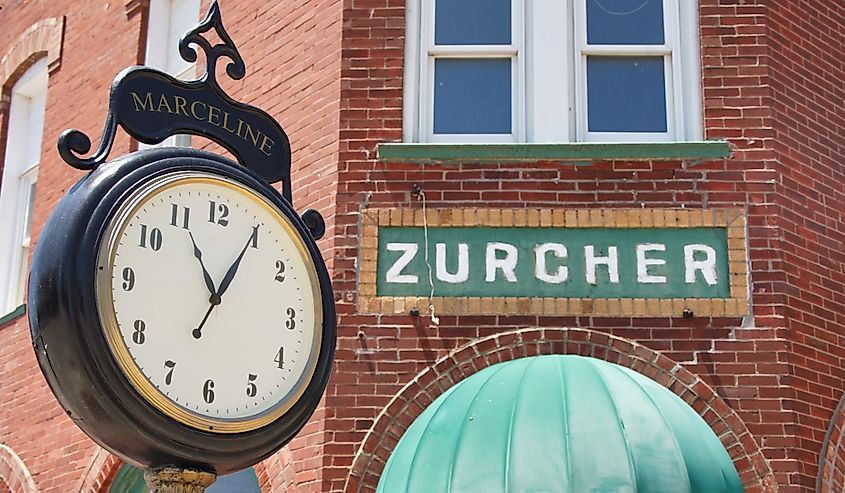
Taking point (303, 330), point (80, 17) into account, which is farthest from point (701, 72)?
point (80, 17)

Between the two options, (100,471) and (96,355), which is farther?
(100,471)

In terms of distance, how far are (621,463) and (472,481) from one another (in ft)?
2.52

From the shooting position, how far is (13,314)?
10945mm

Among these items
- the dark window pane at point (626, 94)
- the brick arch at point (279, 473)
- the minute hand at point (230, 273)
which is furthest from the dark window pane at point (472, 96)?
the minute hand at point (230, 273)

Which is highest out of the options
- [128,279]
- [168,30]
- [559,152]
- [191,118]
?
[168,30]

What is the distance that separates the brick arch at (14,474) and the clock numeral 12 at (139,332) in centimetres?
663

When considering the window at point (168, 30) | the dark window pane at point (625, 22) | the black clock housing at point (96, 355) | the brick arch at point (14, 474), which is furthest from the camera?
the window at point (168, 30)

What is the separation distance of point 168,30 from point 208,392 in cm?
724

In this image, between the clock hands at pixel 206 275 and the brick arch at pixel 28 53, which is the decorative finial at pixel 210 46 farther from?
the brick arch at pixel 28 53

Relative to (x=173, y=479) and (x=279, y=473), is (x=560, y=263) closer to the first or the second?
(x=279, y=473)

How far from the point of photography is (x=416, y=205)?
817 cm

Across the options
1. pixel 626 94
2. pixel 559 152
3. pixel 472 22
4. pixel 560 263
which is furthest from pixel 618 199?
pixel 472 22

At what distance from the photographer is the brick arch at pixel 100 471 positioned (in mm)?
9195

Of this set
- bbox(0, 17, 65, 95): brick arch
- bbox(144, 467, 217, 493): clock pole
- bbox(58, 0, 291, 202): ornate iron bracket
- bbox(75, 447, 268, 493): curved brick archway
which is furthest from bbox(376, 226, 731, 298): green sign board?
bbox(0, 17, 65, 95): brick arch
